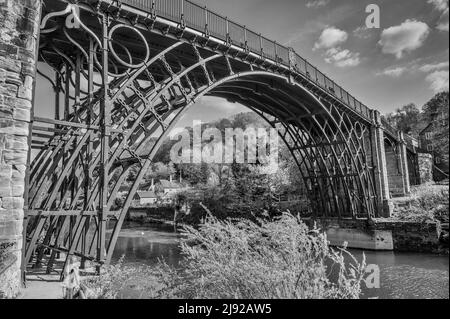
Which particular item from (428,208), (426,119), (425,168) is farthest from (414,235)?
(426,119)

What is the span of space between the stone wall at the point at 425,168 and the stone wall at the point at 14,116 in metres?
40.7

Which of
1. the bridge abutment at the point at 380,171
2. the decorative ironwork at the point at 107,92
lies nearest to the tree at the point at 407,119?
the bridge abutment at the point at 380,171

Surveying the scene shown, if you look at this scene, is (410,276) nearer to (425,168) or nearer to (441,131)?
(425,168)

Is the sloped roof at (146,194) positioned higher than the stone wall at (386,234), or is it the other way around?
the sloped roof at (146,194)

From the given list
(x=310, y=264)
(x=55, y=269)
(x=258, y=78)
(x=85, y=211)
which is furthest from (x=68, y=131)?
(x=258, y=78)

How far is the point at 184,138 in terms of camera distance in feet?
253

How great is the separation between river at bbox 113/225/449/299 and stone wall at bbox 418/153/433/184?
2070cm

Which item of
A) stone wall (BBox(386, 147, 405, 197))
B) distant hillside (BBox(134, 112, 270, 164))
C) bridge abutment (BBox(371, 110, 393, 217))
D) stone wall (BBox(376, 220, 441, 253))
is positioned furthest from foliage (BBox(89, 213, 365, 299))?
distant hillside (BBox(134, 112, 270, 164))

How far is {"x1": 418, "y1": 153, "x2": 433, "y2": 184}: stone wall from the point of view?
37406 millimetres

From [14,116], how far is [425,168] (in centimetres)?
4186

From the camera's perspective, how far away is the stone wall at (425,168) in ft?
123

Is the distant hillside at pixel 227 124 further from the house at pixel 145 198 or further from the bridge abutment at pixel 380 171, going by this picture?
the bridge abutment at pixel 380 171

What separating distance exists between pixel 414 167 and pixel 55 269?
39591mm

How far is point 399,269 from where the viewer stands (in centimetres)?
1620
